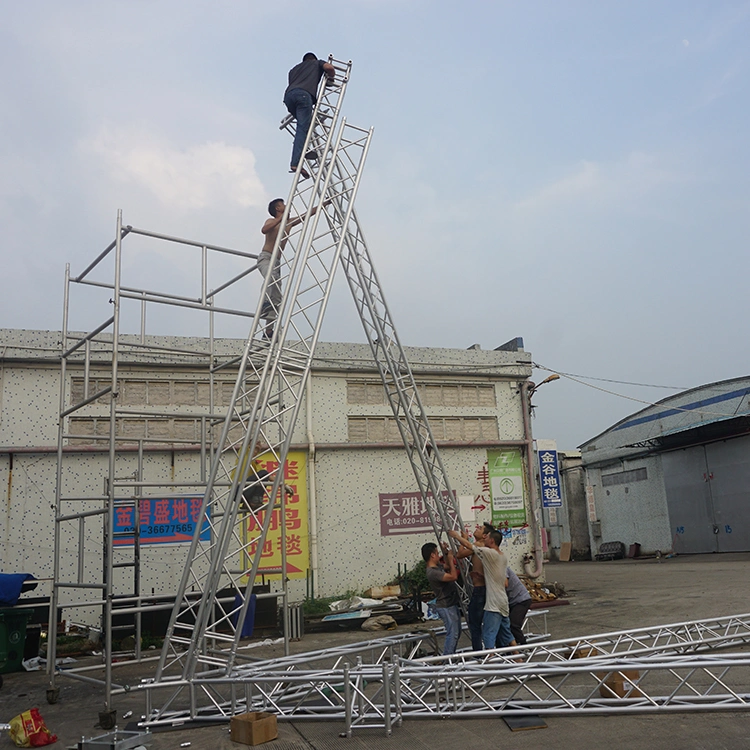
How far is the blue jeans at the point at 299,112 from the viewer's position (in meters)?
9.17

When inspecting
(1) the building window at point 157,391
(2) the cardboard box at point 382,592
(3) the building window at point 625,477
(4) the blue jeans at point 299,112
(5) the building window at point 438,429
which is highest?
(4) the blue jeans at point 299,112

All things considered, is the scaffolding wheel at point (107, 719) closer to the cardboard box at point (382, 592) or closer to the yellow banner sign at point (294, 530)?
the yellow banner sign at point (294, 530)

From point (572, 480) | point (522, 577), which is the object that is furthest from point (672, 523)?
point (522, 577)

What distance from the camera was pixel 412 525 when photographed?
15.4 m

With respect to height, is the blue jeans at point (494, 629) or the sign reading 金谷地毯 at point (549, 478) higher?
the sign reading 金谷地毯 at point (549, 478)

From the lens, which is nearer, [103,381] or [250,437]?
[250,437]

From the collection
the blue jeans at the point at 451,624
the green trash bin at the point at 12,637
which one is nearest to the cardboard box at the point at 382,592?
the blue jeans at the point at 451,624

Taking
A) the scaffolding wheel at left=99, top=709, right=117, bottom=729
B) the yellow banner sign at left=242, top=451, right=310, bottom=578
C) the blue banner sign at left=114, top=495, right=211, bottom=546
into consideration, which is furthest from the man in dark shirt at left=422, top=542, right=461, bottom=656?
the blue banner sign at left=114, top=495, right=211, bottom=546

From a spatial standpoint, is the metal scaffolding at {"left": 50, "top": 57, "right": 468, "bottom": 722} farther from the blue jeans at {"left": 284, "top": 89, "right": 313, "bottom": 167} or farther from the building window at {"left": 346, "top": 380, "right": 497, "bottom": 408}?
the building window at {"left": 346, "top": 380, "right": 497, "bottom": 408}

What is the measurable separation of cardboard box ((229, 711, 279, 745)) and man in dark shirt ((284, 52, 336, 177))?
663 centimetres

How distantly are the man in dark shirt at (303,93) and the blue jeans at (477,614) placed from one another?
6.00 meters

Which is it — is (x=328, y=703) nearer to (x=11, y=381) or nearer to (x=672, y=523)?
(x=11, y=381)

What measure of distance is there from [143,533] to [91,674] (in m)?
3.74

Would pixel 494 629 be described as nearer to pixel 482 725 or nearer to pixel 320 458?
pixel 482 725
